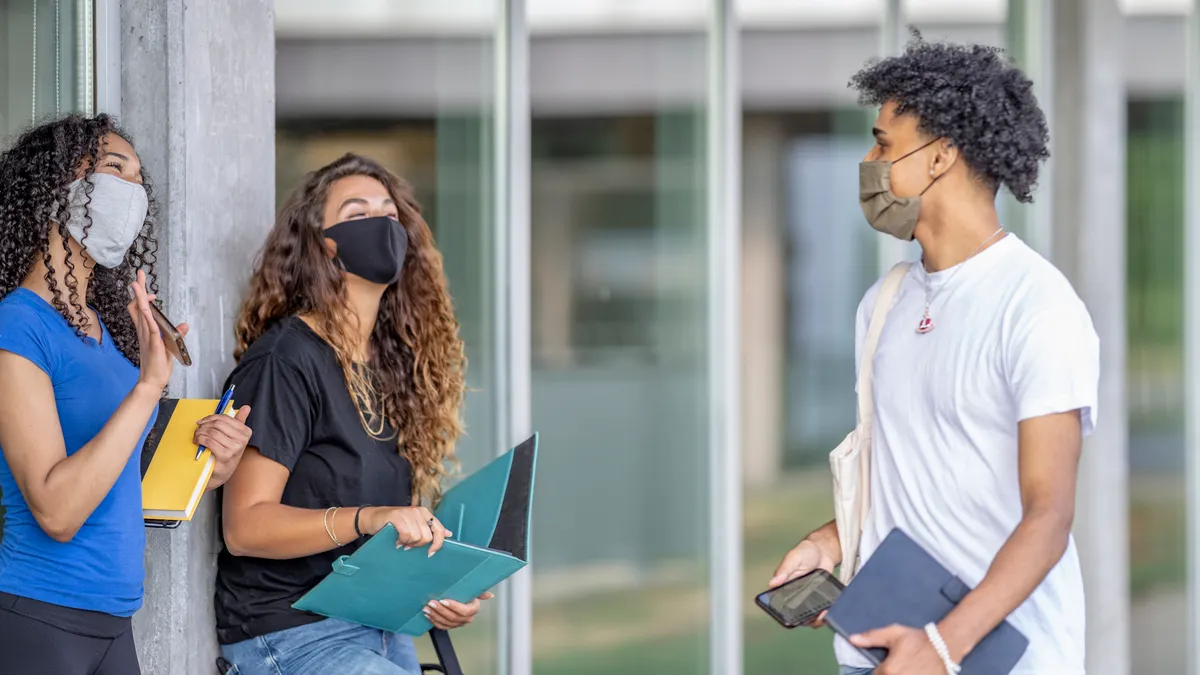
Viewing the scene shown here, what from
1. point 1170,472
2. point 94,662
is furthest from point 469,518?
point 1170,472

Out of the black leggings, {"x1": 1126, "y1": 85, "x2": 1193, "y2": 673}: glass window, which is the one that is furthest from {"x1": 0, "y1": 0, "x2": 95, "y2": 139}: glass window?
{"x1": 1126, "y1": 85, "x2": 1193, "y2": 673}: glass window

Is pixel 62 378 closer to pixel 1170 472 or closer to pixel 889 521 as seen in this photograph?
pixel 889 521

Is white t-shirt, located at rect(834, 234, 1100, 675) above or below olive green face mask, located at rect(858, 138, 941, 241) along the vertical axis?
below

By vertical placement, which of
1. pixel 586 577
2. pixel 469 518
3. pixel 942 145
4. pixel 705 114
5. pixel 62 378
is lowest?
pixel 586 577

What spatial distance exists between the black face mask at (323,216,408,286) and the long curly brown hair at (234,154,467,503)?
0.04 metres

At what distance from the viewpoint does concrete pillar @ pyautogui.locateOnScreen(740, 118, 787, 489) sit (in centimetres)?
500

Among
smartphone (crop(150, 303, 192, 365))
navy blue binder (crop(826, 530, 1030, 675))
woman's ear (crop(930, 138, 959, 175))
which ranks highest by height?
woman's ear (crop(930, 138, 959, 175))

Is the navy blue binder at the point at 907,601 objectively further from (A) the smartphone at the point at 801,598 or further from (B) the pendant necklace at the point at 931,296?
(B) the pendant necklace at the point at 931,296

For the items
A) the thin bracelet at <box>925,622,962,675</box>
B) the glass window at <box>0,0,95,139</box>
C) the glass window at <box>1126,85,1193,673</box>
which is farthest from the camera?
the glass window at <box>1126,85,1193,673</box>

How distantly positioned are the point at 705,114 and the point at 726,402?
1.16m

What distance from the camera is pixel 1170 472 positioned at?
5.50 meters

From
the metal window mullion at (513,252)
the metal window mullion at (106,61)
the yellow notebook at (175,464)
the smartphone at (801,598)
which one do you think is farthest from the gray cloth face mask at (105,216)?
the metal window mullion at (513,252)

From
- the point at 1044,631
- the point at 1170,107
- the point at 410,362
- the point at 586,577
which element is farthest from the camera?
the point at 1170,107

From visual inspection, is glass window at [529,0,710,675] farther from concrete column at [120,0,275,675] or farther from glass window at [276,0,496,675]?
concrete column at [120,0,275,675]
